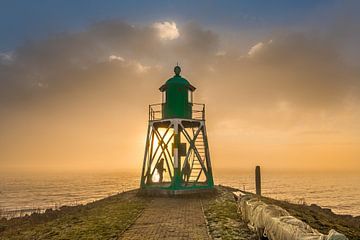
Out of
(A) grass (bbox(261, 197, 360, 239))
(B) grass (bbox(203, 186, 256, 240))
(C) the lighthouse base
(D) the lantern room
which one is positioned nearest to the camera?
(B) grass (bbox(203, 186, 256, 240))

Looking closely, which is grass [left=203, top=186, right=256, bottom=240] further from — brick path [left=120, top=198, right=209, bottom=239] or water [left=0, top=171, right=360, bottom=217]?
water [left=0, top=171, right=360, bottom=217]

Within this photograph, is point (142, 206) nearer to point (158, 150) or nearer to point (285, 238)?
point (158, 150)

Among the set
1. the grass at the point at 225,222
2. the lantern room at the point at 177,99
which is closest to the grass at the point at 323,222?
the grass at the point at 225,222

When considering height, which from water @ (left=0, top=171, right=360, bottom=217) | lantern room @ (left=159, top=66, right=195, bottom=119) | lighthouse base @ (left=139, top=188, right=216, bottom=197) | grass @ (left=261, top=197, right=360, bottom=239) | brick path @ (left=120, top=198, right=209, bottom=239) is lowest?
water @ (left=0, top=171, right=360, bottom=217)

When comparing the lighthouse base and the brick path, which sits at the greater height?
the lighthouse base

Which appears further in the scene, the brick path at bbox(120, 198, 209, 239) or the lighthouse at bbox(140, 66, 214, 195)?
the lighthouse at bbox(140, 66, 214, 195)

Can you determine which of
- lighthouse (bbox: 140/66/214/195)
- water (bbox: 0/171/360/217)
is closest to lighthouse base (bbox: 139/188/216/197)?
lighthouse (bbox: 140/66/214/195)

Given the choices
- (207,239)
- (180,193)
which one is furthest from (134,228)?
(180,193)

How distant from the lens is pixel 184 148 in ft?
89.5

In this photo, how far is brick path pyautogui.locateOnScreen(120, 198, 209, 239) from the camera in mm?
12836

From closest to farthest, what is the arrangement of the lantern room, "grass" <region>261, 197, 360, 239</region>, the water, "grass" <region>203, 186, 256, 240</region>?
1. "grass" <region>203, 186, 256, 240</region>
2. "grass" <region>261, 197, 360, 239</region>
3. the lantern room
4. the water

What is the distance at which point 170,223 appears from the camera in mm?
15023

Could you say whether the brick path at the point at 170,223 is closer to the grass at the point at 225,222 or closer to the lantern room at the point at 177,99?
the grass at the point at 225,222

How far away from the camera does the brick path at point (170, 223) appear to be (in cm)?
1284
